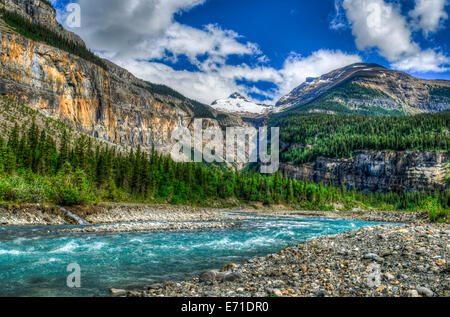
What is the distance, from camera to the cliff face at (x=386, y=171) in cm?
14588

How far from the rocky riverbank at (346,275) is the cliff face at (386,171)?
540ft

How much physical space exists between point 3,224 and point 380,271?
40479 millimetres

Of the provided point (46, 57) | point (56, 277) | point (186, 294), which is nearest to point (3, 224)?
point (56, 277)

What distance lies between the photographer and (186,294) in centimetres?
943

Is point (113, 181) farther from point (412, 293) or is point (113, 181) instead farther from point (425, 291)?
point (425, 291)

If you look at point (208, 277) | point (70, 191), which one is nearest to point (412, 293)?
point (208, 277)

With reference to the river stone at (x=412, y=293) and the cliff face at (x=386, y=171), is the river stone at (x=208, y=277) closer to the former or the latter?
the river stone at (x=412, y=293)

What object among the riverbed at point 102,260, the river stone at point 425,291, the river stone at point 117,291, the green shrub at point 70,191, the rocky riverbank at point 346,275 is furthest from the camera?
the green shrub at point 70,191

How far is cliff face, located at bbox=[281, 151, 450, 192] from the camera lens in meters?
146

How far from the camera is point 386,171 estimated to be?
165 meters

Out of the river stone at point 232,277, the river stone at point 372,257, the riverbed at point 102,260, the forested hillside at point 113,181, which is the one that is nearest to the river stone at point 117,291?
the riverbed at point 102,260
